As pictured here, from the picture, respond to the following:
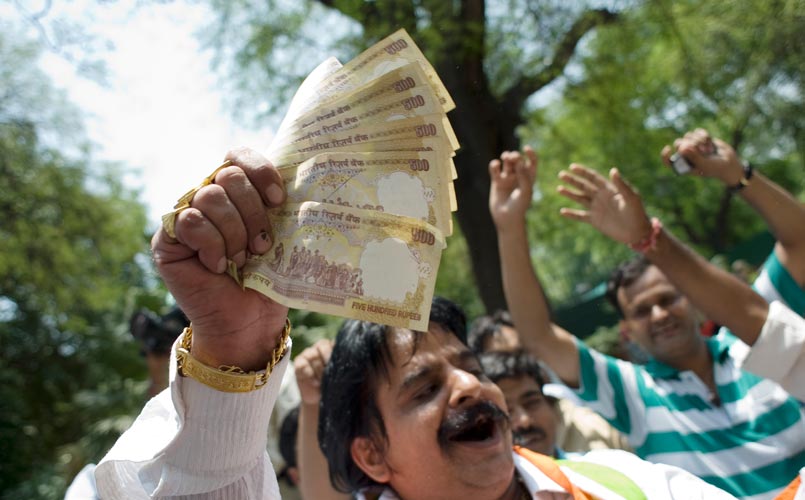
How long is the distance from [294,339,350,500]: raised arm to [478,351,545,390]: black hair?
2.57 feet

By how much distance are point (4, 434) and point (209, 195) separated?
12314mm

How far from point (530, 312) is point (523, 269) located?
0.56ft

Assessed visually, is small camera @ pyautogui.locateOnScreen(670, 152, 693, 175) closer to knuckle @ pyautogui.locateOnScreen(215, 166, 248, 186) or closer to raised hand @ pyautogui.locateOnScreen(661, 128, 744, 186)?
raised hand @ pyautogui.locateOnScreen(661, 128, 744, 186)

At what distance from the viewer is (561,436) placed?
314 cm

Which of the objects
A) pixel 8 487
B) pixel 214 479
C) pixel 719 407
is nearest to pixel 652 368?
pixel 719 407

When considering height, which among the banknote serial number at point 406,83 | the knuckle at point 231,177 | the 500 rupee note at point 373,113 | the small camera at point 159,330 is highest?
the banknote serial number at point 406,83

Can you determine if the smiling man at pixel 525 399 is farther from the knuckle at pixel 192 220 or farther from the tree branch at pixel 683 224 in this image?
the tree branch at pixel 683 224

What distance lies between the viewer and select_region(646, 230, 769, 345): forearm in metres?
2.19

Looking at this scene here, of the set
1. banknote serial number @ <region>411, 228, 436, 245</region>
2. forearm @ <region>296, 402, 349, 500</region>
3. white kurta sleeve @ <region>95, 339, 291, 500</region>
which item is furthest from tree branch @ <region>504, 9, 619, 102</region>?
white kurta sleeve @ <region>95, 339, 291, 500</region>

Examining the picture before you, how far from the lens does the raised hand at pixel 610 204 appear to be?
8.21 ft

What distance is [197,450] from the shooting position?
130cm

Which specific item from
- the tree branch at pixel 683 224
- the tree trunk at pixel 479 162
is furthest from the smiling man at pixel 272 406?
the tree branch at pixel 683 224

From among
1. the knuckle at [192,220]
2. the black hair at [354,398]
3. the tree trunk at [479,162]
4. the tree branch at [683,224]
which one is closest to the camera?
the knuckle at [192,220]

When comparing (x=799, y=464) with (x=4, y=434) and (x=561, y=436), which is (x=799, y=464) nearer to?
(x=561, y=436)
